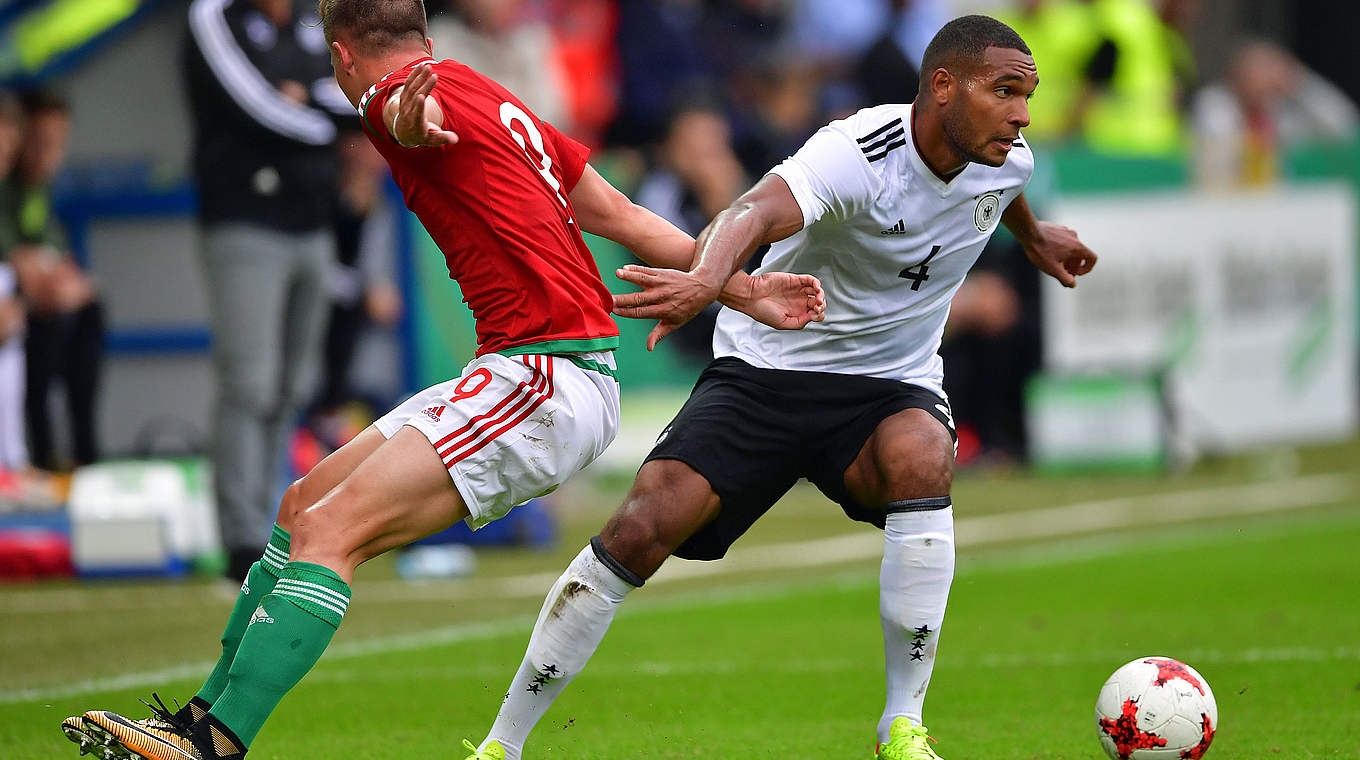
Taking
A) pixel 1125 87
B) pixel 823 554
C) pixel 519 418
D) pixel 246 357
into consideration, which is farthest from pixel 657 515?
pixel 1125 87

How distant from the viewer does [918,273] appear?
519 centimetres

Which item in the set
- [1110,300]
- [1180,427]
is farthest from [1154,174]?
[1180,427]

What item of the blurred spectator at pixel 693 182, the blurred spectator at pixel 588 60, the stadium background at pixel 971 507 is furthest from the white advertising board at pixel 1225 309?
the blurred spectator at pixel 588 60

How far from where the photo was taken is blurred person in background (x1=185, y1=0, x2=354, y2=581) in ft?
27.1

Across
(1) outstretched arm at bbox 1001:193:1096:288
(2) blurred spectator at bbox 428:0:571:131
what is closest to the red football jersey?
(1) outstretched arm at bbox 1001:193:1096:288

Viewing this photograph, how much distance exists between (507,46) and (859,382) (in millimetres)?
8029

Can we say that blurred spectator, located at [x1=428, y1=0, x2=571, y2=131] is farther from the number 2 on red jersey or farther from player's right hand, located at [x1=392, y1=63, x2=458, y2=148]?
player's right hand, located at [x1=392, y1=63, x2=458, y2=148]

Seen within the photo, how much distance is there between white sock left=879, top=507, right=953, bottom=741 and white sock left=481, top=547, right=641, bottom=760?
28.6 inches

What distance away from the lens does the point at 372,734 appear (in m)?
5.38

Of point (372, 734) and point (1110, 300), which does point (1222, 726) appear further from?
point (1110, 300)

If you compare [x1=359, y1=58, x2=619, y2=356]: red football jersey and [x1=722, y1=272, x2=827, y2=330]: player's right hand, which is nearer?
[x1=359, y1=58, x2=619, y2=356]: red football jersey

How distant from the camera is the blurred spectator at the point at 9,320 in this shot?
1014 centimetres

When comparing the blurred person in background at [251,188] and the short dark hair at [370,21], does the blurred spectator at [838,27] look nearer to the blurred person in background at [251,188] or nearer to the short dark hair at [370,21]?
the blurred person in background at [251,188]

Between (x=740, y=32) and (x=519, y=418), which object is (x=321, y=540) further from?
(x=740, y=32)
